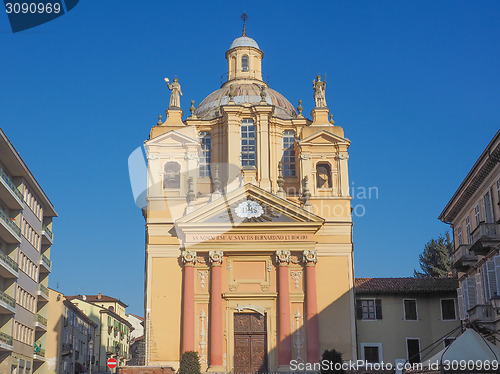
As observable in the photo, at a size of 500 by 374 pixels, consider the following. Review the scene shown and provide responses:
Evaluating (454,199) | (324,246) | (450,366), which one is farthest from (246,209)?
(450,366)

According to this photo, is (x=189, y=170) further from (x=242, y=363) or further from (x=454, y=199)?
(x=454, y=199)

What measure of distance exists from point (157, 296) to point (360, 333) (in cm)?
1219

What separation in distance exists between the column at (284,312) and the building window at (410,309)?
8.05 m

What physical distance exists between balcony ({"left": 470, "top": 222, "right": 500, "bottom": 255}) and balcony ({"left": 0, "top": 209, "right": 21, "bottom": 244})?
79.1 ft

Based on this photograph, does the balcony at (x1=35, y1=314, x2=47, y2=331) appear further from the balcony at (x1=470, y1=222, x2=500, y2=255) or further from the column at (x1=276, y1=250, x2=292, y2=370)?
the balcony at (x1=470, y1=222, x2=500, y2=255)

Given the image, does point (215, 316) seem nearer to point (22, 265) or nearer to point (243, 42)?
point (22, 265)

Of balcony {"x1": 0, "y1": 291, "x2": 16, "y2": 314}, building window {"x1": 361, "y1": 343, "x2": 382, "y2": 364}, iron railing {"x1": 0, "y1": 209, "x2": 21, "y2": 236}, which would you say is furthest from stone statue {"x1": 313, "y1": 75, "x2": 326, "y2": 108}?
balcony {"x1": 0, "y1": 291, "x2": 16, "y2": 314}

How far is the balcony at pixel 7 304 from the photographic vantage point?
123 ft

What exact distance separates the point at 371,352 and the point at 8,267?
69.4ft

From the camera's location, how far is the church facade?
1487 inches

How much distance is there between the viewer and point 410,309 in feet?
137

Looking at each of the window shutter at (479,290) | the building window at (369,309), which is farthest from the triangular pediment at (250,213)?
the window shutter at (479,290)

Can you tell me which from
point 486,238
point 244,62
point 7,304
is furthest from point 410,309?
point 7,304

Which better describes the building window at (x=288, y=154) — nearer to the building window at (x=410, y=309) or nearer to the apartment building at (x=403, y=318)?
the apartment building at (x=403, y=318)
